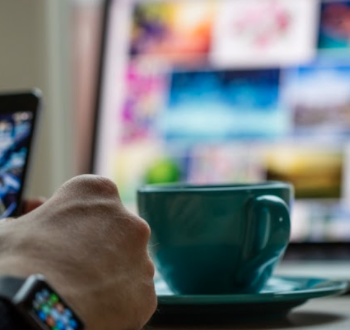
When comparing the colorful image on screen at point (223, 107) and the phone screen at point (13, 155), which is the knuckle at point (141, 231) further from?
the colorful image on screen at point (223, 107)

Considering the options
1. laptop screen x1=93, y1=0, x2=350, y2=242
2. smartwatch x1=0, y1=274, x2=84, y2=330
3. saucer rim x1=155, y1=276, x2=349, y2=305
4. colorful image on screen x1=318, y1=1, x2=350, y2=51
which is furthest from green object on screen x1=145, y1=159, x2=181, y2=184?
smartwatch x1=0, y1=274, x2=84, y2=330

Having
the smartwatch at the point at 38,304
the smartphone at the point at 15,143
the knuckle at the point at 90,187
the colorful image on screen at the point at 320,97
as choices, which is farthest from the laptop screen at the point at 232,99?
the smartwatch at the point at 38,304

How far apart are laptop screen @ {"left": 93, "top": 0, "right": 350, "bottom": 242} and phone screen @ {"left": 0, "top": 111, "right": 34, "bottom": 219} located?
1.42 feet

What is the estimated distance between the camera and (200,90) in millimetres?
1257

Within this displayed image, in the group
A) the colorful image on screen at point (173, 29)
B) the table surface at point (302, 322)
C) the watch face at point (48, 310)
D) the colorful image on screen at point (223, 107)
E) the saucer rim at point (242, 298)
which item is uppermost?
the colorful image on screen at point (173, 29)

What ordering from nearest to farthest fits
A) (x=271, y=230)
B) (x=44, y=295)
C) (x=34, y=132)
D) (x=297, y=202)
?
1. (x=44, y=295)
2. (x=271, y=230)
3. (x=34, y=132)
4. (x=297, y=202)

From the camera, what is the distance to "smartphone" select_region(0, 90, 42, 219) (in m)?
0.75

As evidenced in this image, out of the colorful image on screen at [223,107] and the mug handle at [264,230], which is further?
the colorful image on screen at [223,107]

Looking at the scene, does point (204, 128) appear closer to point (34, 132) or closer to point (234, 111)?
point (234, 111)

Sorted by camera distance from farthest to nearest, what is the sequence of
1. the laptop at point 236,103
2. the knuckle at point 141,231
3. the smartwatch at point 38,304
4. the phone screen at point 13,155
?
1. the laptop at point 236,103
2. the phone screen at point 13,155
3. the knuckle at point 141,231
4. the smartwatch at point 38,304

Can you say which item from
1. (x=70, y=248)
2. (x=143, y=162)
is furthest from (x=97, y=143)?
(x=70, y=248)

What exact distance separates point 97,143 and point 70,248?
0.87 metres

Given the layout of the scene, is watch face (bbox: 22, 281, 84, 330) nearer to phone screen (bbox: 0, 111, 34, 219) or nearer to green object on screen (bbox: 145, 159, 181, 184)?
phone screen (bbox: 0, 111, 34, 219)

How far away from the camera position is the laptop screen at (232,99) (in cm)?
118
